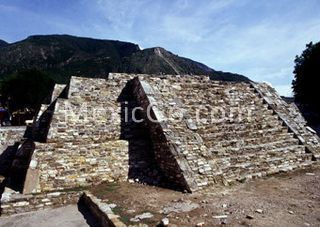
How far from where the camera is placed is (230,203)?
7.39 m

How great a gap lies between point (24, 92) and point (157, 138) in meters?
32.7

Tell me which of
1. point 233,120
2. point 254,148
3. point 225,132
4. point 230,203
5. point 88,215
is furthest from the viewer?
point 233,120

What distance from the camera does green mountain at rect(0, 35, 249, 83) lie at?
109 meters

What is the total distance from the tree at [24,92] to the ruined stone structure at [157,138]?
25291 mm

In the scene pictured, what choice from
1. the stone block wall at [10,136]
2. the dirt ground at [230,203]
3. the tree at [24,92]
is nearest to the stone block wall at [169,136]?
the dirt ground at [230,203]

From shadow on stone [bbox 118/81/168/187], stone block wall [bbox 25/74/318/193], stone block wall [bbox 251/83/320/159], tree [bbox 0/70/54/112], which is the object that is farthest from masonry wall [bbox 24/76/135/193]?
tree [bbox 0/70/54/112]

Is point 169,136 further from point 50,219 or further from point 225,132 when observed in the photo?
point 50,219

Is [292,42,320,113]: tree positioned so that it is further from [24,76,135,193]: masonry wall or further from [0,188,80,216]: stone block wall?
[0,188,80,216]: stone block wall

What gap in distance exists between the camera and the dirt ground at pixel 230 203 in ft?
20.6

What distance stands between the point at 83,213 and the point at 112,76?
772 centimetres

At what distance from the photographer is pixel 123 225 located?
5.93 m

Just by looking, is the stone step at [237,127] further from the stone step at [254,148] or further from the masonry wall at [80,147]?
the masonry wall at [80,147]

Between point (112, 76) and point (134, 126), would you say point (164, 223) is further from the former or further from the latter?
point (112, 76)

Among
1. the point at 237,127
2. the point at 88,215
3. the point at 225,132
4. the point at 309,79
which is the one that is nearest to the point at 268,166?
the point at 225,132
